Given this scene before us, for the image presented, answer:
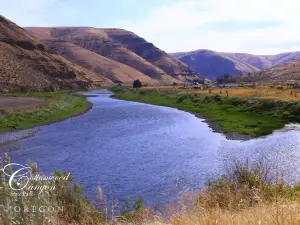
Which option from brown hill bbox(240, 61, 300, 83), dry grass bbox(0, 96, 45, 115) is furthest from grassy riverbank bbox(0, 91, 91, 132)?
brown hill bbox(240, 61, 300, 83)

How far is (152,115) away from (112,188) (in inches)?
1441

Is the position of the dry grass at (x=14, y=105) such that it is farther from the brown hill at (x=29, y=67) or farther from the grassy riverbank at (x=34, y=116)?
the brown hill at (x=29, y=67)

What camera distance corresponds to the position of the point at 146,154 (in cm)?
2758

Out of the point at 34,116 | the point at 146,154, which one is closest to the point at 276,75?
the point at 34,116

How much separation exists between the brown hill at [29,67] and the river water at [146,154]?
219 ft

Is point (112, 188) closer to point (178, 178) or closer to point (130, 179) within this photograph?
Answer: point (130, 179)

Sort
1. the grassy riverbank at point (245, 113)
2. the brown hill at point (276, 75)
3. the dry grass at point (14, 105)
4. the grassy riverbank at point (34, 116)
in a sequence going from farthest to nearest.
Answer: the brown hill at point (276, 75) < the dry grass at point (14, 105) < the grassy riverbank at point (34, 116) < the grassy riverbank at point (245, 113)

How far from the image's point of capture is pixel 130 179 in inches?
814

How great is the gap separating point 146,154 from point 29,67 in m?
100

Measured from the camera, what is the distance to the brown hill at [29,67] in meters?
106

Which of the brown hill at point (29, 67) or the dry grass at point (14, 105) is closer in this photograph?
the dry grass at point (14, 105)

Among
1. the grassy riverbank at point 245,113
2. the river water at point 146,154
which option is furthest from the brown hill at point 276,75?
the river water at point 146,154

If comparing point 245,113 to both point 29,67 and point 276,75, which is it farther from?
point 276,75

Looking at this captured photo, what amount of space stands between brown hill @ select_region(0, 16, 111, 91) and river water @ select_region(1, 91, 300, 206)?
219 feet
